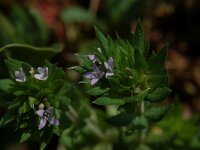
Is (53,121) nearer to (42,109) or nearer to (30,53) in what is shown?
(42,109)

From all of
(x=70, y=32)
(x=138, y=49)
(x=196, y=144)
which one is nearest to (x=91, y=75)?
(x=138, y=49)

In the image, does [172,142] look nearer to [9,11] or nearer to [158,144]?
[158,144]

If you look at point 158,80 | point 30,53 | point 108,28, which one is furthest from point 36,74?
point 108,28

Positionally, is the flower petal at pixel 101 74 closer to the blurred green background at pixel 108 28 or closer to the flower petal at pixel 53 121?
the flower petal at pixel 53 121

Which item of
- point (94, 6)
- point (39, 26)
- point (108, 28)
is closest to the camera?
point (39, 26)

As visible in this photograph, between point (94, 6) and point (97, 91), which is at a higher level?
point (94, 6)

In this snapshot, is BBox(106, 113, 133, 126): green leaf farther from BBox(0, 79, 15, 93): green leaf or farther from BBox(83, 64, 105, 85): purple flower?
BBox(0, 79, 15, 93): green leaf

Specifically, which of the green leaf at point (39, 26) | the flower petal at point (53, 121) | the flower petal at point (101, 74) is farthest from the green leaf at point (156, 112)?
the green leaf at point (39, 26)
